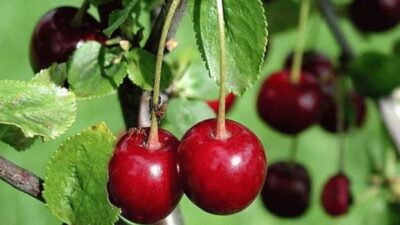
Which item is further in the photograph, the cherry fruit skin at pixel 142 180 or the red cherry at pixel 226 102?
the red cherry at pixel 226 102

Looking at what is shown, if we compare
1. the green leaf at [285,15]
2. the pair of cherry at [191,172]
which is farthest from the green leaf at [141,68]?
the green leaf at [285,15]

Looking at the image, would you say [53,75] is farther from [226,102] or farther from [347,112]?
[347,112]

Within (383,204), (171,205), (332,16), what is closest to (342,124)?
(332,16)

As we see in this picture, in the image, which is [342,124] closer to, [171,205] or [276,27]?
[276,27]

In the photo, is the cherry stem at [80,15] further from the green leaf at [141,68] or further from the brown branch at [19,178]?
the brown branch at [19,178]

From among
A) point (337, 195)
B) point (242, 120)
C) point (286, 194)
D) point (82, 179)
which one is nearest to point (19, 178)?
point (82, 179)
